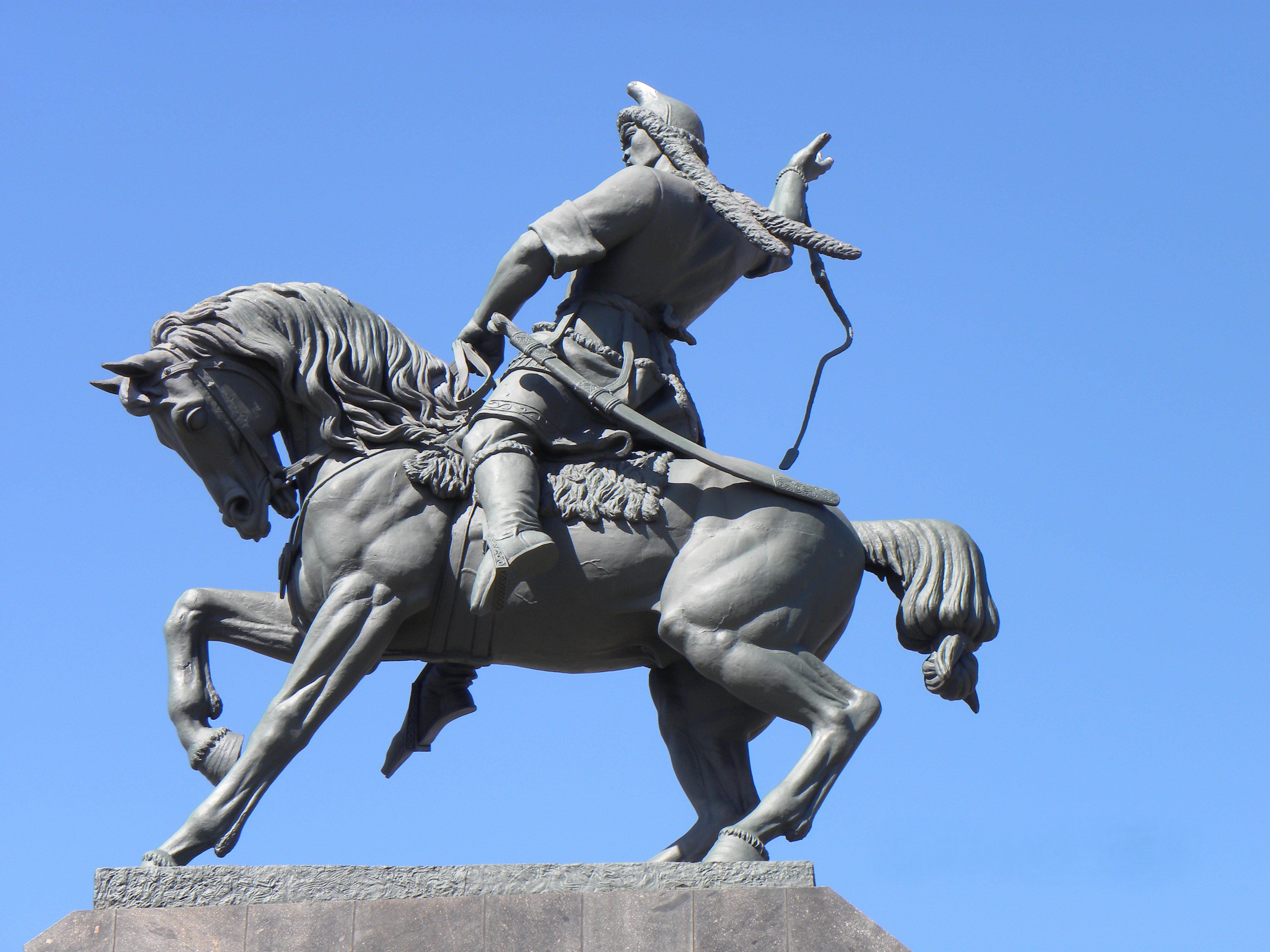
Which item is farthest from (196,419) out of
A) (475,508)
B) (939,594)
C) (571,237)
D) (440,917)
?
(939,594)

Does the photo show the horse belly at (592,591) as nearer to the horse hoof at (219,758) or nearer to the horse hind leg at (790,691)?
the horse hind leg at (790,691)

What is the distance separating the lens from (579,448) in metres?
7.68

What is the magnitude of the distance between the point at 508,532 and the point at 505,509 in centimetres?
13

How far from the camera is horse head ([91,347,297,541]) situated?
7742 mm

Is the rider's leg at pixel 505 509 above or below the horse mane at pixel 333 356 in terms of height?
below

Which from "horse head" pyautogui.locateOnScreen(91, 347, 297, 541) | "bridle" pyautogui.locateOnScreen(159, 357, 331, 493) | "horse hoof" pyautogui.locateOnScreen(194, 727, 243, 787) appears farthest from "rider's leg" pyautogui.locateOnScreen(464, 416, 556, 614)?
"horse hoof" pyautogui.locateOnScreen(194, 727, 243, 787)

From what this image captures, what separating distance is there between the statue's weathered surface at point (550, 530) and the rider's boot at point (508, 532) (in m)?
0.01

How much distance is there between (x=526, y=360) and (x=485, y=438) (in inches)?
20.1

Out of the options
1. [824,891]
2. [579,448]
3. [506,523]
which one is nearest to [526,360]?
[579,448]

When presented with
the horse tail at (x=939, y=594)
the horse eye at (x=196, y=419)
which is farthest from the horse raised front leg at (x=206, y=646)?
the horse tail at (x=939, y=594)

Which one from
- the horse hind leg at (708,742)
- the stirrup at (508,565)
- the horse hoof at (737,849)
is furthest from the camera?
the horse hind leg at (708,742)

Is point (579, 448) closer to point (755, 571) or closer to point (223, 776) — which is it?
point (755, 571)

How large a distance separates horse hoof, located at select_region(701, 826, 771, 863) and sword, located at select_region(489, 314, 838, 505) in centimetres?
156

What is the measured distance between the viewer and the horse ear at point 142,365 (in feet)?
25.3
